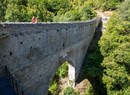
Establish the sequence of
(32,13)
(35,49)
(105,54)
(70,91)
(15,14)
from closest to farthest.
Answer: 1. (35,49)
2. (105,54)
3. (70,91)
4. (15,14)
5. (32,13)

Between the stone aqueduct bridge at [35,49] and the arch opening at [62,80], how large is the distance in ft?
20.7

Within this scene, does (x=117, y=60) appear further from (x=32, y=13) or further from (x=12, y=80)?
(x=32, y=13)

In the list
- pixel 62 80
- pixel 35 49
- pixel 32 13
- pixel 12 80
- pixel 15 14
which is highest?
pixel 15 14

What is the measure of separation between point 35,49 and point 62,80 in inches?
680

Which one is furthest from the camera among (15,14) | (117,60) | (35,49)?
(15,14)

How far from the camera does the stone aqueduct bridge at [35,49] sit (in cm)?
1905

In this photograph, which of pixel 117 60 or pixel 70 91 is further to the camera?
pixel 70 91

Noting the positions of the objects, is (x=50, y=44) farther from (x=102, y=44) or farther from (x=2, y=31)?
(x=102, y=44)

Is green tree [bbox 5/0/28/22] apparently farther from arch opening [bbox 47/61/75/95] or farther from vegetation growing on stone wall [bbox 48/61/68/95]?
arch opening [bbox 47/61/75/95]

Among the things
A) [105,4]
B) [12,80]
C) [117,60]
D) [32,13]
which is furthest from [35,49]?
[105,4]

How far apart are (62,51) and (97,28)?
53.3 feet

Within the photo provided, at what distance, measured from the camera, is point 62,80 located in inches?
1511

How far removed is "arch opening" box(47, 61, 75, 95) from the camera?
119 ft

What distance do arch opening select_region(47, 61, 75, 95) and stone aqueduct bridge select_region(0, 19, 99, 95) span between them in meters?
6.31
